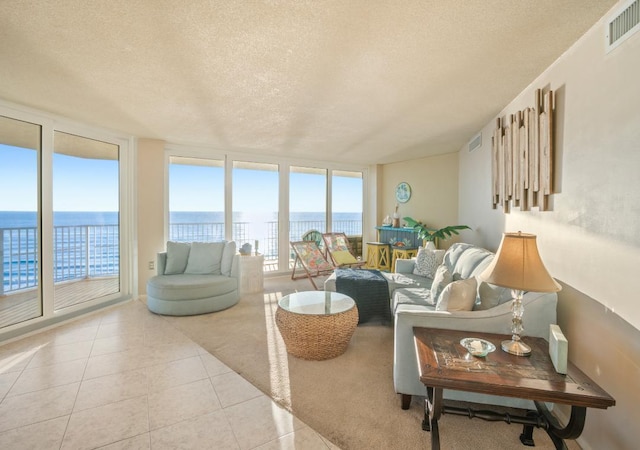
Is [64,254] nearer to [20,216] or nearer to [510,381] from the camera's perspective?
[20,216]

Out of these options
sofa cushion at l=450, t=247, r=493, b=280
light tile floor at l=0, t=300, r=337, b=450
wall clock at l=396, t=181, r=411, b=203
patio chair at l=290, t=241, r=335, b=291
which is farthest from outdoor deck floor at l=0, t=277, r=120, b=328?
wall clock at l=396, t=181, r=411, b=203

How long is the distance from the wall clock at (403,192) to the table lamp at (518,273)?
4733 mm

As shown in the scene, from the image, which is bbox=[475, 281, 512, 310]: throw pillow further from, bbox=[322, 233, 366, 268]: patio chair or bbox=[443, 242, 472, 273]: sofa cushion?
bbox=[322, 233, 366, 268]: patio chair

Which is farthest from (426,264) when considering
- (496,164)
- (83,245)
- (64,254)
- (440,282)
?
(64,254)

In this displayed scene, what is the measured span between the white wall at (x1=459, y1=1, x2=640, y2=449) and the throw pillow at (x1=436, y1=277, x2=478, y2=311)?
1.98 feet

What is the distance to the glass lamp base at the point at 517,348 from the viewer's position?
1584 millimetres

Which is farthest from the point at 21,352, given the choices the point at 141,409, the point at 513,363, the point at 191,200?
the point at 513,363

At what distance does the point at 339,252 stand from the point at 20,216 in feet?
14.7

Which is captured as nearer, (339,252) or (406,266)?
(406,266)

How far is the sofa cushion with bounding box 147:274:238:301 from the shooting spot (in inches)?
146

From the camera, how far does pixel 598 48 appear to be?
1.75 meters

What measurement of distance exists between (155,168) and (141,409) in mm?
3643

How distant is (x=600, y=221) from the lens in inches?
66.9

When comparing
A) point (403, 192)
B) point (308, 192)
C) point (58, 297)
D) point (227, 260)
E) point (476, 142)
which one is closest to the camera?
point (58, 297)
